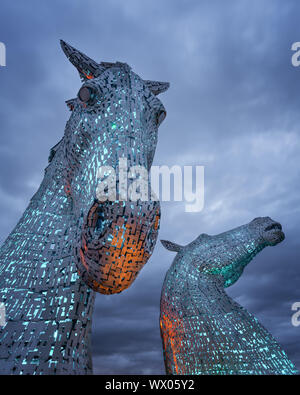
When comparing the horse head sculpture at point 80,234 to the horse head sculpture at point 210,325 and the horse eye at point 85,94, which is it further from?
the horse head sculpture at point 210,325

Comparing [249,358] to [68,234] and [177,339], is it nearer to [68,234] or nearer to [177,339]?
[177,339]

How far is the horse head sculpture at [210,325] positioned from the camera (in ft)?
6.63

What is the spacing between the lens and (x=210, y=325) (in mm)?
2104

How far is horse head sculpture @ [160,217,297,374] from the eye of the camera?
202cm

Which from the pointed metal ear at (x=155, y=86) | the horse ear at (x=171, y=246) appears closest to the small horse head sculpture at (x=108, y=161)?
the pointed metal ear at (x=155, y=86)

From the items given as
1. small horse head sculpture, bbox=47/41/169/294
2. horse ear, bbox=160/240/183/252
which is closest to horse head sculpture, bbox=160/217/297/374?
horse ear, bbox=160/240/183/252

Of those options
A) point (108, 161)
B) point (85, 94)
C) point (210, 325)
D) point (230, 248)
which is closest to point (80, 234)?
point (108, 161)

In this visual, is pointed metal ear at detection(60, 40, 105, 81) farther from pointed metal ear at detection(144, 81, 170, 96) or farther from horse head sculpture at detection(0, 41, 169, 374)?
pointed metal ear at detection(144, 81, 170, 96)

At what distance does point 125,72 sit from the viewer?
124 cm

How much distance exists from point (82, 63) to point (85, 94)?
0.20m

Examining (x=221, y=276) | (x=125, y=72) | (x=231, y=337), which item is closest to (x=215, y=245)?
(x=221, y=276)

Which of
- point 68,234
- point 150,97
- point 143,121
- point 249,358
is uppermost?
point 150,97
